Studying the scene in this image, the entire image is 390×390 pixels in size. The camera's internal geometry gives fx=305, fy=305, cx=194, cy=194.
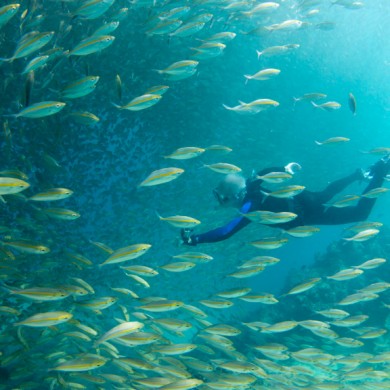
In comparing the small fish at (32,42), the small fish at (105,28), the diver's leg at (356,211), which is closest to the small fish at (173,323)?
the diver's leg at (356,211)

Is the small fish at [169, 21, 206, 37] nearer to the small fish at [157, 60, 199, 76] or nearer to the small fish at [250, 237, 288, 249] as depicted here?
the small fish at [157, 60, 199, 76]

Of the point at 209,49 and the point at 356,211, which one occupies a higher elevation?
the point at 209,49

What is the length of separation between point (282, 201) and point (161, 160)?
638cm

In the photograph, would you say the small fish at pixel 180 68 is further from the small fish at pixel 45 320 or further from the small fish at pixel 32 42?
the small fish at pixel 45 320

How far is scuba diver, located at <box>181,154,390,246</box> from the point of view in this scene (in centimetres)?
550

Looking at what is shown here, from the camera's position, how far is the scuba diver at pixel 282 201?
18.0ft

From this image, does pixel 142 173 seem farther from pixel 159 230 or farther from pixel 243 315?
pixel 243 315

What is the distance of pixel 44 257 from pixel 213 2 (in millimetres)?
8125

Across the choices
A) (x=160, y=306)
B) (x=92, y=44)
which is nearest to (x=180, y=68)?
A: (x=92, y=44)

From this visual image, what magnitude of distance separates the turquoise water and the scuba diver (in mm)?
778

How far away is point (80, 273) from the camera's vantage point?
412 inches

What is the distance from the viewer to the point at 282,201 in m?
6.45

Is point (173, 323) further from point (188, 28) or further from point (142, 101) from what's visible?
point (188, 28)

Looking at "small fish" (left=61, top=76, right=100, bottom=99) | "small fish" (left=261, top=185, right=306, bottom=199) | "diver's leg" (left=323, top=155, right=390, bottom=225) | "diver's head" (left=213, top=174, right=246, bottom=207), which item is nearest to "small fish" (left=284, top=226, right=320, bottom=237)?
"small fish" (left=261, top=185, right=306, bottom=199)
